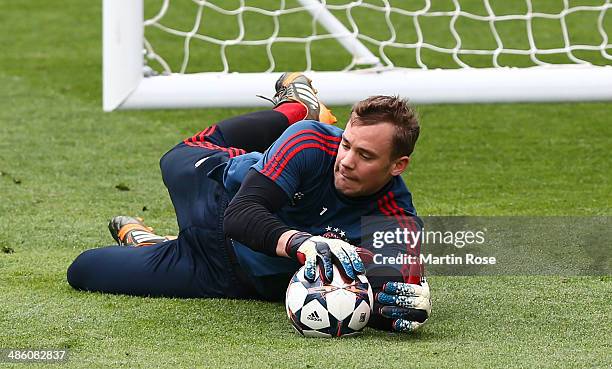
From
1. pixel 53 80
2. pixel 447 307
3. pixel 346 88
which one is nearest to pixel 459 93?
pixel 346 88

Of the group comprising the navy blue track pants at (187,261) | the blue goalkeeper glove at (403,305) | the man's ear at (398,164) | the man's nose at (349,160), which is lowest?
the navy blue track pants at (187,261)

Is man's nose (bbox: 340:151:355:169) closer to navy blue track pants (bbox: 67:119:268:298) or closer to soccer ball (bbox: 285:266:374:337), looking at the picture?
soccer ball (bbox: 285:266:374:337)

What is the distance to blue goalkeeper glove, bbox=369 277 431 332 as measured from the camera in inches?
146

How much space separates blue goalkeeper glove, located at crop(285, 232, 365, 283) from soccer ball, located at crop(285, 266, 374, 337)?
0.05m

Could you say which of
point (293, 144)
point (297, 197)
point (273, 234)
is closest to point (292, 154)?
point (293, 144)

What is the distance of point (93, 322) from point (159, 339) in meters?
0.31

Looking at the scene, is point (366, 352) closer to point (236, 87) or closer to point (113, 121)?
point (236, 87)

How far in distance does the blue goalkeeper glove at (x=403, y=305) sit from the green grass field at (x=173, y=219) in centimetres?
5

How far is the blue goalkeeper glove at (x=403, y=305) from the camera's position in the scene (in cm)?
372

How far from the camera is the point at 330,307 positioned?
3676 millimetres

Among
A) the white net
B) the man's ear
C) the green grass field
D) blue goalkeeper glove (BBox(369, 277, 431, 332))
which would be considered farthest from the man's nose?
the white net

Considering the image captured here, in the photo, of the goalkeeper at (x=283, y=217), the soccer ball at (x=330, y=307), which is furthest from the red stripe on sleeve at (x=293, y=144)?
the soccer ball at (x=330, y=307)

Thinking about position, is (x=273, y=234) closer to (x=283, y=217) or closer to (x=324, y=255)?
(x=324, y=255)

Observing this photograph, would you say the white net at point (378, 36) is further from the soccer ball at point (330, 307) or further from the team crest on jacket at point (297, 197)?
the soccer ball at point (330, 307)
